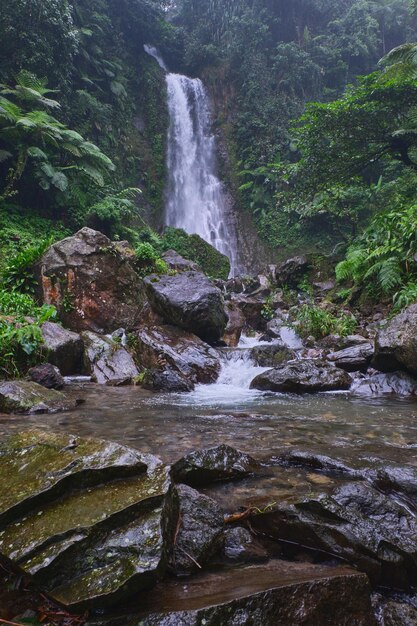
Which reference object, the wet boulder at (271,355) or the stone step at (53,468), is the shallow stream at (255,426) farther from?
the wet boulder at (271,355)

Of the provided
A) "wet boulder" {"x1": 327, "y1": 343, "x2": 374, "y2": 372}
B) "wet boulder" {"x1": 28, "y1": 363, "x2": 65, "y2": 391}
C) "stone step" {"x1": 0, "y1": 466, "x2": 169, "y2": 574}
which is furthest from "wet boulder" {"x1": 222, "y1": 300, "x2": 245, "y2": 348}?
"stone step" {"x1": 0, "y1": 466, "x2": 169, "y2": 574}

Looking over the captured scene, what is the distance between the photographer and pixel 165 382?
6.49m

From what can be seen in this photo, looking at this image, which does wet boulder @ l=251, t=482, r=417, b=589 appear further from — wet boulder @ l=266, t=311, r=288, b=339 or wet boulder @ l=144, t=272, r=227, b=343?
wet boulder @ l=266, t=311, r=288, b=339

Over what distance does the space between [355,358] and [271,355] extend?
1.63 metres

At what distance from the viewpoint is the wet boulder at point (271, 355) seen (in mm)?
7922

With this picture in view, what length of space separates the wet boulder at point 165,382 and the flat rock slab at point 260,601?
15.8ft

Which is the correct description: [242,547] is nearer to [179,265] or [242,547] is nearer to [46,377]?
[46,377]

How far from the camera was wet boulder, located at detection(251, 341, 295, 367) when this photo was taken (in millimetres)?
7922

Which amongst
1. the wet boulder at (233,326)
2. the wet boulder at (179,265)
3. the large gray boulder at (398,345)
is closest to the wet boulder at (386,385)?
the large gray boulder at (398,345)

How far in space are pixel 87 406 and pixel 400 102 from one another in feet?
40.1

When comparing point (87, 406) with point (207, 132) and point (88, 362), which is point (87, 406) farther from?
point (207, 132)

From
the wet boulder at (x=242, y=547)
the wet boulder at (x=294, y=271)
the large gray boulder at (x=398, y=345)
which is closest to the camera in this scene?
the wet boulder at (x=242, y=547)

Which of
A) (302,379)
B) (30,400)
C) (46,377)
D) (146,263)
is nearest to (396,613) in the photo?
(30,400)

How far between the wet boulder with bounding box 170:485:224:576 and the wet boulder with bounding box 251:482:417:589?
25cm
